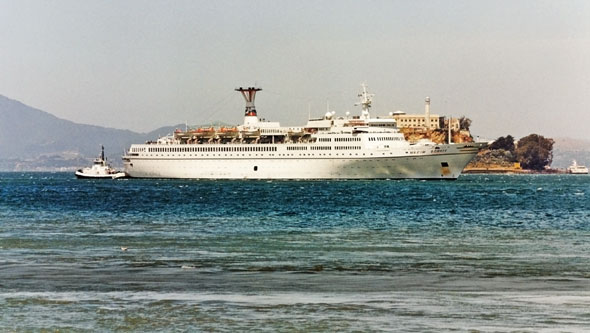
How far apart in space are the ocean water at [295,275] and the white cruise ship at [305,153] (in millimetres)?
81183

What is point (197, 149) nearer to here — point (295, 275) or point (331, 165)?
point (331, 165)

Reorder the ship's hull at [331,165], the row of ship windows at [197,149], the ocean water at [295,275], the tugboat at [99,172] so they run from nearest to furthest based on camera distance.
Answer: the ocean water at [295,275] → the ship's hull at [331,165] → the row of ship windows at [197,149] → the tugboat at [99,172]

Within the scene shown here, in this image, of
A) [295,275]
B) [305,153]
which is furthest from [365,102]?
[295,275]

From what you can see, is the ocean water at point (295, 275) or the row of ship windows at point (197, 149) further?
the row of ship windows at point (197, 149)

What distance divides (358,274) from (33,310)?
782cm

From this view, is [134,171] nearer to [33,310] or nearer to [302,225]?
[302,225]

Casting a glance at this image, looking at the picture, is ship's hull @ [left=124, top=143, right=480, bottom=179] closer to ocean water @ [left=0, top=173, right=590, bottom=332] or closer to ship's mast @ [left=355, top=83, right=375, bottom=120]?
ship's mast @ [left=355, top=83, right=375, bottom=120]

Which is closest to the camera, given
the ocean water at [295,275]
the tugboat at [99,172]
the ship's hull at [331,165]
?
the ocean water at [295,275]

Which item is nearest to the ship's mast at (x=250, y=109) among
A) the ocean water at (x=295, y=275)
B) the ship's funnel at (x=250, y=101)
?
the ship's funnel at (x=250, y=101)

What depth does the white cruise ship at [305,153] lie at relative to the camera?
12438cm

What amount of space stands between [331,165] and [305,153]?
4195 millimetres

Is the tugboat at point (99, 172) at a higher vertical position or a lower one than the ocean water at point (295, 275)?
higher

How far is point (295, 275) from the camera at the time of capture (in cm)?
2184

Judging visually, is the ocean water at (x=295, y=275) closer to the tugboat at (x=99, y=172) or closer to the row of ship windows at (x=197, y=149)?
the row of ship windows at (x=197, y=149)
